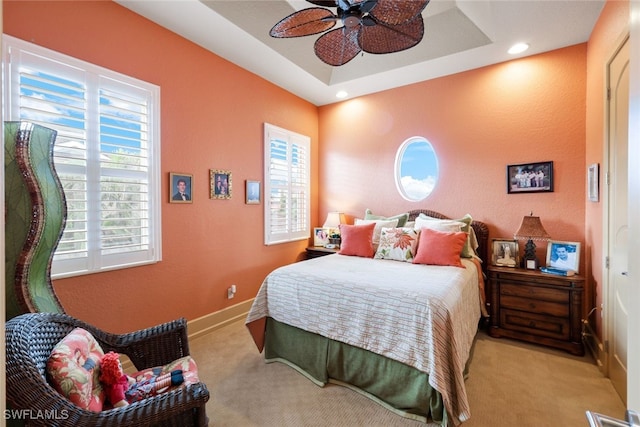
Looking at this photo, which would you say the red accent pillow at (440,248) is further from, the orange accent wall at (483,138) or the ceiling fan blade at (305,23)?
the ceiling fan blade at (305,23)

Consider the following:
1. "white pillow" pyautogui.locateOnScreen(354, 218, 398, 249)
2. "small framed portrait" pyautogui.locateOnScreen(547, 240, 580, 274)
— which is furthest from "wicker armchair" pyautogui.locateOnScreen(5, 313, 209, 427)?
"small framed portrait" pyautogui.locateOnScreen(547, 240, 580, 274)

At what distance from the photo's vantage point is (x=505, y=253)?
3.17m

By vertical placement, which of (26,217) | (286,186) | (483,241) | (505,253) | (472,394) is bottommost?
(472,394)

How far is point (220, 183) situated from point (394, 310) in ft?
7.26

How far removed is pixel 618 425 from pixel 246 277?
10.9 feet

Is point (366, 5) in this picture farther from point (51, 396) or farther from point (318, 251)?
point (318, 251)

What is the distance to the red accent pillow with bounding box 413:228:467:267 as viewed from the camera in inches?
109

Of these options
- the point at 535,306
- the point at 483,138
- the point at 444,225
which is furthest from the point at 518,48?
the point at 535,306

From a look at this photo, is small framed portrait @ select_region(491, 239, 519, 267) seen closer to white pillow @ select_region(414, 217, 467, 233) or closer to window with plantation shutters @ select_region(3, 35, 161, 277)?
white pillow @ select_region(414, 217, 467, 233)

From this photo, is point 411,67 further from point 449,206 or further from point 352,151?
point 449,206

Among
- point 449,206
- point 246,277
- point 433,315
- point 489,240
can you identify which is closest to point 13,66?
point 246,277

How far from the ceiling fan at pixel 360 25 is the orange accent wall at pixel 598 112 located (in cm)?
152

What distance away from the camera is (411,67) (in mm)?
3438

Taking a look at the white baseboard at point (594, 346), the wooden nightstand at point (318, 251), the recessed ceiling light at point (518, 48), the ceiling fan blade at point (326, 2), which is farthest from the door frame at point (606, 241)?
the wooden nightstand at point (318, 251)
